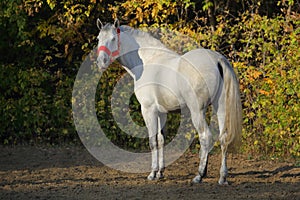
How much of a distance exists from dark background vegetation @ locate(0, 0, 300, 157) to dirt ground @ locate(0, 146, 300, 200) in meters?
1.11

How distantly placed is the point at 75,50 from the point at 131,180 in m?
4.13

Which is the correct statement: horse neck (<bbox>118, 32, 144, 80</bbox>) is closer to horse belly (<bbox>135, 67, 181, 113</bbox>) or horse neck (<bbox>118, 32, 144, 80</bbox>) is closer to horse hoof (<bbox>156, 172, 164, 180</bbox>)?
horse belly (<bbox>135, 67, 181, 113</bbox>)

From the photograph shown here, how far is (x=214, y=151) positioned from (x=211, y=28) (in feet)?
6.85

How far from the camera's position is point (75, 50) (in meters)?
10.1

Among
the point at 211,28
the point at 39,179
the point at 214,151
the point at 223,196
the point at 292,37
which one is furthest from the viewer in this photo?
the point at 211,28

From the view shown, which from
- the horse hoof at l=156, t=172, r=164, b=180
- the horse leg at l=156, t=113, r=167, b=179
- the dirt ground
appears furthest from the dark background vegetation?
the horse hoof at l=156, t=172, r=164, b=180

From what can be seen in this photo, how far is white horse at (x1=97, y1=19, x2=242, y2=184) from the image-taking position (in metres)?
6.17

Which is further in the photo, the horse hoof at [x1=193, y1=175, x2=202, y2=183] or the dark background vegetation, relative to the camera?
the dark background vegetation

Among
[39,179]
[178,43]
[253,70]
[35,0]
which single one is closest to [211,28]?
[178,43]

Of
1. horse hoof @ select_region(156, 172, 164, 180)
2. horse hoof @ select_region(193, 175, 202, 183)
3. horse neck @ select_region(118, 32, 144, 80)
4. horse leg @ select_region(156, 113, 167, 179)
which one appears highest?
horse neck @ select_region(118, 32, 144, 80)

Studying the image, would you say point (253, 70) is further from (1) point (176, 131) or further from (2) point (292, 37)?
(1) point (176, 131)

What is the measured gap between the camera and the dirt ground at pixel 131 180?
5688 millimetres

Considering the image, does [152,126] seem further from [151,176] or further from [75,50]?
[75,50]

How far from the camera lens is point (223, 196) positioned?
5.56 meters
